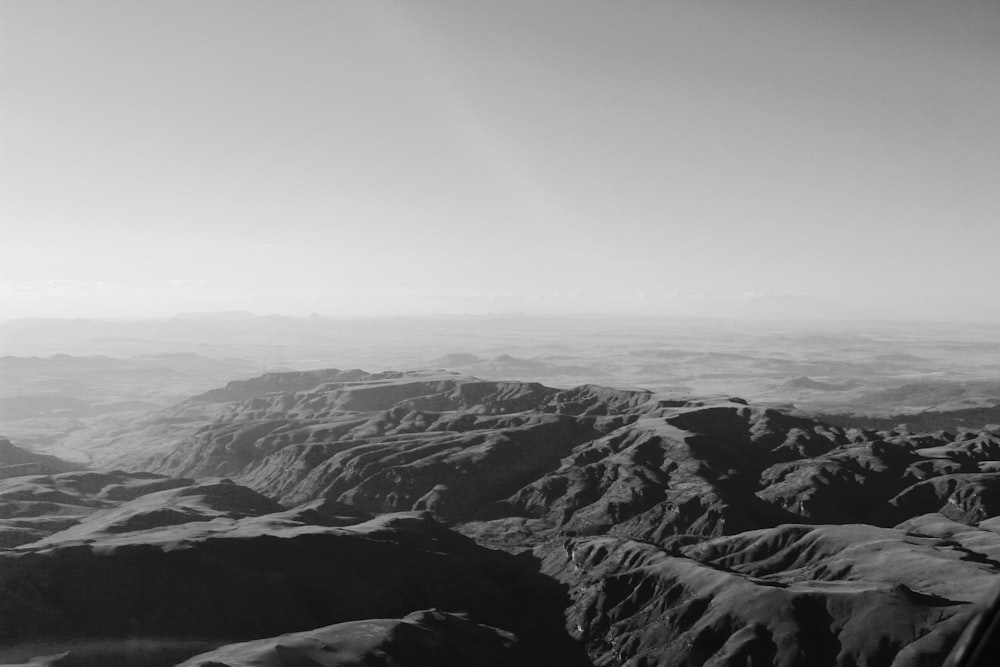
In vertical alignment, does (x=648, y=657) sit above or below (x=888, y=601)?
below

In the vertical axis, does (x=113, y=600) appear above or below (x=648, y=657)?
above

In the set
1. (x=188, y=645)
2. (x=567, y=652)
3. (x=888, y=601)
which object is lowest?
(x=567, y=652)

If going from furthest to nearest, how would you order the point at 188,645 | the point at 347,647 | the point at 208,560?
the point at 208,560 → the point at 188,645 → the point at 347,647

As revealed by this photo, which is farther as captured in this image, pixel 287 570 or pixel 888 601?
pixel 287 570

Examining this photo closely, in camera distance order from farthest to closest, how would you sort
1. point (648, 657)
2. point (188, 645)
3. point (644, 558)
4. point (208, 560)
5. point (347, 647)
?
point (644, 558)
point (208, 560)
point (648, 657)
point (188, 645)
point (347, 647)

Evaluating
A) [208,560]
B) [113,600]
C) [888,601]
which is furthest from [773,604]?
[113,600]

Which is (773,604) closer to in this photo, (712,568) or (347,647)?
(712,568)

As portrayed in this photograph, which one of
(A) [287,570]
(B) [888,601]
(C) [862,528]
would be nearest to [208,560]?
(A) [287,570]

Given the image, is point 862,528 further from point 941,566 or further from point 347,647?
point 347,647

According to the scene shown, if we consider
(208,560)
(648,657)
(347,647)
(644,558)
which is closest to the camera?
(347,647)
